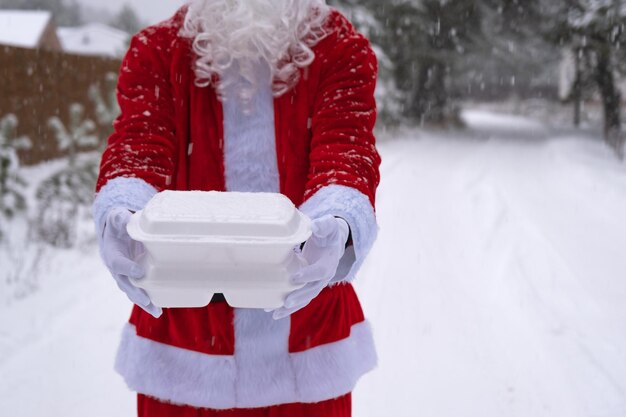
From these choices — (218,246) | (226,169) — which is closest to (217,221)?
(218,246)

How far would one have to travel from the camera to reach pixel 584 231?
6457mm

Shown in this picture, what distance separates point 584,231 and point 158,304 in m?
6.44

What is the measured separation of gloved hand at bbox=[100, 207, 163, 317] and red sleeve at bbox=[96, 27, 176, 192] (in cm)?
19

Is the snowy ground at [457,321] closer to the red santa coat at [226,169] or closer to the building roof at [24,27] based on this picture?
the red santa coat at [226,169]

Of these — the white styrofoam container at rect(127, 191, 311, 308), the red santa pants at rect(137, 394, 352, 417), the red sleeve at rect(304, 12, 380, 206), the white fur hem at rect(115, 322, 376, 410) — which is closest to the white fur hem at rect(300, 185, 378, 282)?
the red sleeve at rect(304, 12, 380, 206)

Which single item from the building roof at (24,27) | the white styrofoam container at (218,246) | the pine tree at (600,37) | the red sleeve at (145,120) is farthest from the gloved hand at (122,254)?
the building roof at (24,27)

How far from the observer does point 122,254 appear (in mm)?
1018

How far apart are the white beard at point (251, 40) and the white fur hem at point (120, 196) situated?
295 millimetres

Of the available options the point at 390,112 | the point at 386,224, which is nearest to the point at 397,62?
the point at 390,112

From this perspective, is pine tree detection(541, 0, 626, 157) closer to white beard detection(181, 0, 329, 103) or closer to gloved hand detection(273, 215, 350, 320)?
white beard detection(181, 0, 329, 103)

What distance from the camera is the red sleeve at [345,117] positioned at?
47.5 inches

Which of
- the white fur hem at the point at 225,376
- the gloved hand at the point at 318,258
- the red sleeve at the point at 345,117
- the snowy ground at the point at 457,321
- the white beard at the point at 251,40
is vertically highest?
the white beard at the point at 251,40

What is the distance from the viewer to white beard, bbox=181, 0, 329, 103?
1324 mm

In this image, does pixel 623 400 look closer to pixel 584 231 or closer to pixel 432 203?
pixel 584 231
